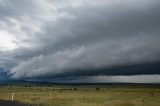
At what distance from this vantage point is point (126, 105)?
43281mm

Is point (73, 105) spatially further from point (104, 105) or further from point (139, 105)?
point (139, 105)

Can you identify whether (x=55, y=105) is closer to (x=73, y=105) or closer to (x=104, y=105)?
(x=73, y=105)

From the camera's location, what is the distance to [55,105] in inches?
1781

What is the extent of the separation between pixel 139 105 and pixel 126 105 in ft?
7.73

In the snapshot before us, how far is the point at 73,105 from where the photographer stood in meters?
44.8

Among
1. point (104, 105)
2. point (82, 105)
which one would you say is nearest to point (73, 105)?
point (82, 105)

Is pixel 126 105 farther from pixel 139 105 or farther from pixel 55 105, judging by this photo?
pixel 55 105

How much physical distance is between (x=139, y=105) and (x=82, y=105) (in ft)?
31.1

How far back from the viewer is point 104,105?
45.1 m

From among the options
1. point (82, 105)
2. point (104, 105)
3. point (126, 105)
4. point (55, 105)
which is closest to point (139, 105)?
point (126, 105)

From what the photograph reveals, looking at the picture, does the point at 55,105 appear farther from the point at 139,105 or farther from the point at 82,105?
the point at 139,105

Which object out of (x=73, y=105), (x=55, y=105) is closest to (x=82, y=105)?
(x=73, y=105)

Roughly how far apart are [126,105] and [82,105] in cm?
739

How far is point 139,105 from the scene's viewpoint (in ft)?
144
